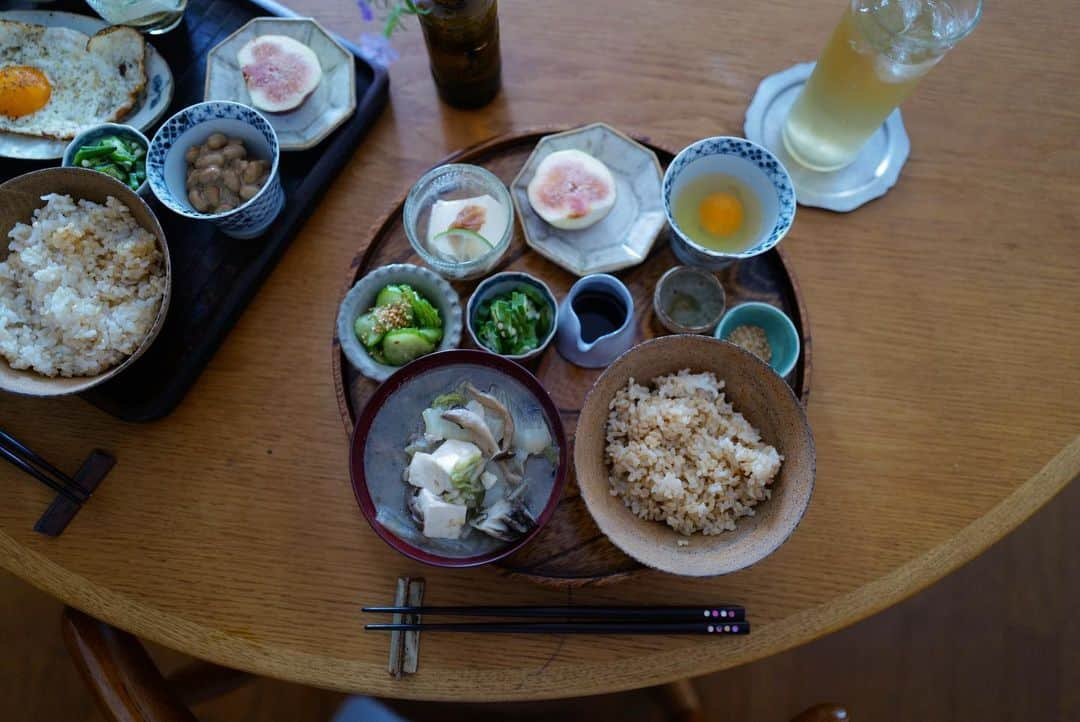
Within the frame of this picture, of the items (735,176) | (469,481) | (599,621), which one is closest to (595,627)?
(599,621)

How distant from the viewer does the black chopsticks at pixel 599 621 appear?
1.35 m

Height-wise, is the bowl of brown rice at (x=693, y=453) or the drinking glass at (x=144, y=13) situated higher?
the drinking glass at (x=144, y=13)

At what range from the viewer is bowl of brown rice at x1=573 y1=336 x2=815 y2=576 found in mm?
1281

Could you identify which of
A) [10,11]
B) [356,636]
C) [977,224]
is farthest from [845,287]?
[10,11]

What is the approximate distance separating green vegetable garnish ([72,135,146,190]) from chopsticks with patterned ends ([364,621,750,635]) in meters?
1.14

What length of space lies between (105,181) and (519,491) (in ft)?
3.54

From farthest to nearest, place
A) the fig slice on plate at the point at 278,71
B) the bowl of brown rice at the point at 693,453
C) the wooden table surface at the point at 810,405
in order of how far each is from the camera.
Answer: the fig slice on plate at the point at 278,71
the wooden table surface at the point at 810,405
the bowl of brown rice at the point at 693,453

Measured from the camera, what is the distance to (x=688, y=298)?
1.56 metres

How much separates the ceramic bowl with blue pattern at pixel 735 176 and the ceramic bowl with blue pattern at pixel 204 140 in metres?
0.89

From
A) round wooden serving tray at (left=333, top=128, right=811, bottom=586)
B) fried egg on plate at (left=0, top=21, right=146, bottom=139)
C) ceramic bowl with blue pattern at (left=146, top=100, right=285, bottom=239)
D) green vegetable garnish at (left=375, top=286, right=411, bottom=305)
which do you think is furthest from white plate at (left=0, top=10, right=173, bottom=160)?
green vegetable garnish at (left=375, top=286, right=411, bottom=305)

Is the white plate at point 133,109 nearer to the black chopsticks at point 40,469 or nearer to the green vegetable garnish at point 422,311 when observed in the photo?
the black chopsticks at point 40,469

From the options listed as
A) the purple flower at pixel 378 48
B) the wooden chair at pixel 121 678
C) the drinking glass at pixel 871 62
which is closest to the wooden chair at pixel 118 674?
the wooden chair at pixel 121 678

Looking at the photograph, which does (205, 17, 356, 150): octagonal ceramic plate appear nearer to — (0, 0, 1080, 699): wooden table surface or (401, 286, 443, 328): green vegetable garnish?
(0, 0, 1080, 699): wooden table surface

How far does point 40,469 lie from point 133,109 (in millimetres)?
874
